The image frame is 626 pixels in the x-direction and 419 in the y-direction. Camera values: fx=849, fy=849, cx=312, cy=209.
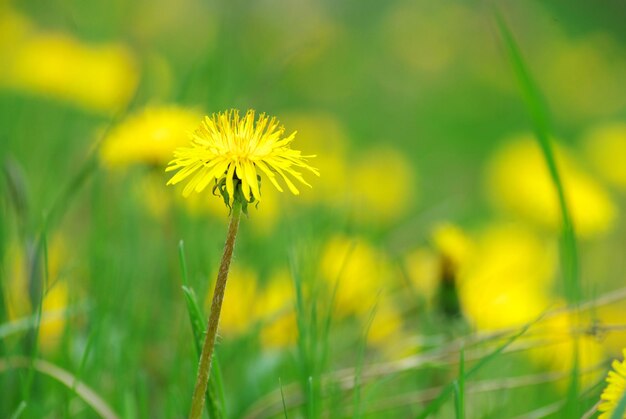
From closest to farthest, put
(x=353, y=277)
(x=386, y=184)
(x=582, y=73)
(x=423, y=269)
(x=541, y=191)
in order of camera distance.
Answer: (x=353, y=277) < (x=423, y=269) < (x=541, y=191) < (x=386, y=184) < (x=582, y=73)

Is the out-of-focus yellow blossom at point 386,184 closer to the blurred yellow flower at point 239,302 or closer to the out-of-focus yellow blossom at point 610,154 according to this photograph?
the out-of-focus yellow blossom at point 610,154

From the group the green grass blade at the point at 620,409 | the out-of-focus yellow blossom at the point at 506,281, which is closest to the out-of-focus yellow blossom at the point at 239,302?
the out-of-focus yellow blossom at the point at 506,281

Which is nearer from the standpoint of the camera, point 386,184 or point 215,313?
point 215,313

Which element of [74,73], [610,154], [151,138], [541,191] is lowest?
[151,138]

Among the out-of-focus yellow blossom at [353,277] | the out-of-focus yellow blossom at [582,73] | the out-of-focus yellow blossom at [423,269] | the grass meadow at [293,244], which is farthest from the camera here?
the out-of-focus yellow blossom at [582,73]

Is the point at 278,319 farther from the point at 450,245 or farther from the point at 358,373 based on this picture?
the point at 358,373

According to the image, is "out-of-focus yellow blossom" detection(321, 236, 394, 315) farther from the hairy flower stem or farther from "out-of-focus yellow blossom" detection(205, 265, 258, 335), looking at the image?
the hairy flower stem

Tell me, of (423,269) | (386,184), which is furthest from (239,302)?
(386,184)
